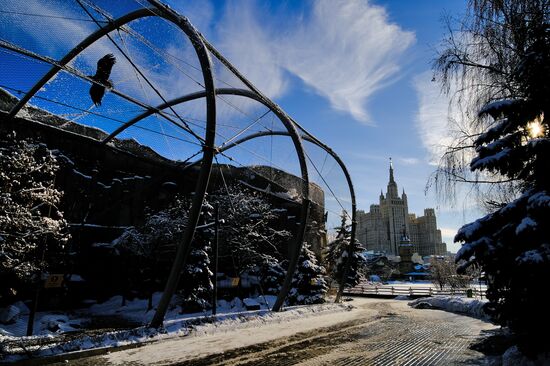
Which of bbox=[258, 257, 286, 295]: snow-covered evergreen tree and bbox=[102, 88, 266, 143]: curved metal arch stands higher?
bbox=[102, 88, 266, 143]: curved metal arch

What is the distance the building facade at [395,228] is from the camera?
148375mm

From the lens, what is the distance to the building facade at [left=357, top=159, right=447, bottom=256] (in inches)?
5842

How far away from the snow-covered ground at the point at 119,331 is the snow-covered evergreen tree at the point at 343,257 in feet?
37.7

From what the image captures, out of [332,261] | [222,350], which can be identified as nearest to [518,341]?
[222,350]

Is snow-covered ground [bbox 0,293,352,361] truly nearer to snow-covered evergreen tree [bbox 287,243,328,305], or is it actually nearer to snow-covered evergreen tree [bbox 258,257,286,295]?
snow-covered evergreen tree [bbox 258,257,286,295]

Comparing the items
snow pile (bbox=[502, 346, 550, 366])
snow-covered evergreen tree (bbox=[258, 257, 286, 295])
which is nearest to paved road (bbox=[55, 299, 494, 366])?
snow pile (bbox=[502, 346, 550, 366])

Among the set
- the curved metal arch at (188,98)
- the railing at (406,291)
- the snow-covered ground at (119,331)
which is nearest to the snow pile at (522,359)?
the snow-covered ground at (119,331)

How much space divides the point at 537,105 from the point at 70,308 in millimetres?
22176

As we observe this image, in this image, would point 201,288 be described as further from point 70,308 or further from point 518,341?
point 518,341

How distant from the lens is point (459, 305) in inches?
766

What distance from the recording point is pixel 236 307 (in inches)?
766

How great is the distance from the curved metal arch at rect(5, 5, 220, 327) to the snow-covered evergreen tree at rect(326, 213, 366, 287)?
75.1 ft

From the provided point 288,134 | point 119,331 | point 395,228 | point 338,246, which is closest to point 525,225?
point 119,331

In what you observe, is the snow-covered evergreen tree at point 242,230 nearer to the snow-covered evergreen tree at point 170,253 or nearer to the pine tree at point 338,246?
the snow-covered evergreen tree at point 170,253
